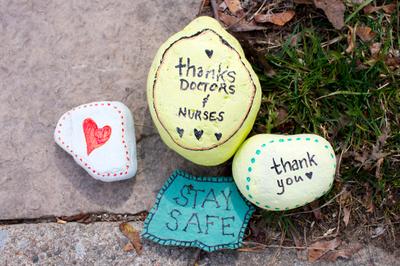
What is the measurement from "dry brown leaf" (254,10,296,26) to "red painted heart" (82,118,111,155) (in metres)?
0.77

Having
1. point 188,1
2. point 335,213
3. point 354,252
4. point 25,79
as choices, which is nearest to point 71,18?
point 25,79

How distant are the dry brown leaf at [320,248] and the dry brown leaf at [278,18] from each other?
914 mm

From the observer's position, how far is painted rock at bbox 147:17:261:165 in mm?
1945

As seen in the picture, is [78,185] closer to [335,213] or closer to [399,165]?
[335,213]

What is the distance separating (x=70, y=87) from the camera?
7.61 feet

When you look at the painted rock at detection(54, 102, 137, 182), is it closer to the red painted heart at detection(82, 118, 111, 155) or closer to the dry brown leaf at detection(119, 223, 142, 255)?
the red painted heart at detection(82, 118, 111, 155)

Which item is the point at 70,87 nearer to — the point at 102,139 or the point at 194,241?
the point at 102,139

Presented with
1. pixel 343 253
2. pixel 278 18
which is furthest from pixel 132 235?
pixel 278 18

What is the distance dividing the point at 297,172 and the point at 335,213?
15.3 inches

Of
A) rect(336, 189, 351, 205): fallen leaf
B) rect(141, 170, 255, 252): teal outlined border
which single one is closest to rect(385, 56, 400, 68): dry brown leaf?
rect(336, 189, 351, 205): fallen leaf

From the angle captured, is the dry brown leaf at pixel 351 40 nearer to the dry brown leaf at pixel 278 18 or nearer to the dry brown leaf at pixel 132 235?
the dry brown leaf at pixel 278 18

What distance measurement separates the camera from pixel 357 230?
2.27 metres

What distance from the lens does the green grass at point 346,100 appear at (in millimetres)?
2191

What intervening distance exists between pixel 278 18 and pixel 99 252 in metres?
1.22
